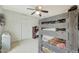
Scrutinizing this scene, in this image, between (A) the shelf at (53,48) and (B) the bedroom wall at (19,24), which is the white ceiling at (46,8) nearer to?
(B) the bedroom wall at (19,24)

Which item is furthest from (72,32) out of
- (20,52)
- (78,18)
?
(20,52)

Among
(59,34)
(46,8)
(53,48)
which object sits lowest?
(53,48)

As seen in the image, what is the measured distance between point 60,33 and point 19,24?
1.07ft

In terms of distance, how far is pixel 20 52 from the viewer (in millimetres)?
794

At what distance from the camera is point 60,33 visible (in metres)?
0.81

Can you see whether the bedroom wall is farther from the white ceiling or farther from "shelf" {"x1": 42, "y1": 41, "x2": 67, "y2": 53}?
"shelf" {"x1": 42, "y1": 41, "x2": 67, "y2": 53}

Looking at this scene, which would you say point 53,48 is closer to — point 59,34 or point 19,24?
point 59,34

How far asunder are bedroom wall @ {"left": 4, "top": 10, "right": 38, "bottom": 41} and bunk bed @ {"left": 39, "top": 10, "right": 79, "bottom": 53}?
89mm

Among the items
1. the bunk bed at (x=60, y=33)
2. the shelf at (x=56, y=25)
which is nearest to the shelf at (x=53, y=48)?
the bunk bed at (x=60, y=33)

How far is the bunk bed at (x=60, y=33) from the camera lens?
79 cm

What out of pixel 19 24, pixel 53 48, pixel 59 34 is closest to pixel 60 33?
pixel 59 34

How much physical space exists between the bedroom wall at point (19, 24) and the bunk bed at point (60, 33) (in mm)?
89
